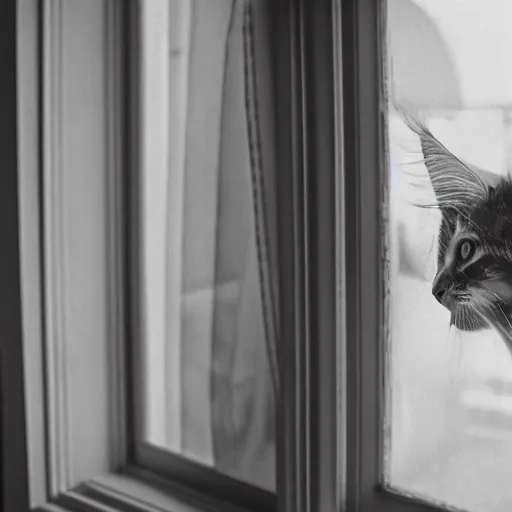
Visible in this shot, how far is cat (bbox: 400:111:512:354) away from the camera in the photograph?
2.81 ft

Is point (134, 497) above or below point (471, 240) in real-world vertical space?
below

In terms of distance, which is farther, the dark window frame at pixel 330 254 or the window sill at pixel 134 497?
the window sill at pixel 134 497

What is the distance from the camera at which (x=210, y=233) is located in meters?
1.26

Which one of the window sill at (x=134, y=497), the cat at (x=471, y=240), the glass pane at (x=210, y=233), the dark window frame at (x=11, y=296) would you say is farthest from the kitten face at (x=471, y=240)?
the dark window frame at (x=11, y=296)

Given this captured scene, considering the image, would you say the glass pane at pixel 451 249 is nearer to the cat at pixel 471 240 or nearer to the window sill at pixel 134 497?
the cat at pixel 471 240

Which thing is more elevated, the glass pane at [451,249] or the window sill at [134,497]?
the glass pane at [451,249]

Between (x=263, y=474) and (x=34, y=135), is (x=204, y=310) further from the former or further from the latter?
(x=34, y=135)

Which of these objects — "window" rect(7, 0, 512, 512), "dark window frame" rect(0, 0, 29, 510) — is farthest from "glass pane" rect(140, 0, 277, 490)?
"dark window frame" rect(0, 0, 29, 510)

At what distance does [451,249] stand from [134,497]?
83cm

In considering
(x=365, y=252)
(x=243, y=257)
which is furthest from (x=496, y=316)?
(x=243, y=257)

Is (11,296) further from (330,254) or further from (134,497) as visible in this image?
(330,254)

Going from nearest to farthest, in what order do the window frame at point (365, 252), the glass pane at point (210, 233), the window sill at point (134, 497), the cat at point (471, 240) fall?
the cat at point (471, 240) < the window frame at point (365, 252) < the glass pane at point (210, 233) < the window sill at point (134, 497)

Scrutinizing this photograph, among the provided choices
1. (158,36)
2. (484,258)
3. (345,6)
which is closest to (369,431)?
(484,258)

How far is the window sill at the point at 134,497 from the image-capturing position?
1310mm
